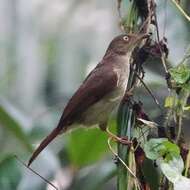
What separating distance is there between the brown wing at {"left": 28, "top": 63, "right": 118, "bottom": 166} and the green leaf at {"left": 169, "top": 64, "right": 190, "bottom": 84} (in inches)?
23.6

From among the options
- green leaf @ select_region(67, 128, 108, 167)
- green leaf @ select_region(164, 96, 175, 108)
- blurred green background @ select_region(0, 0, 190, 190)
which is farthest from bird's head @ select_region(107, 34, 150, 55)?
green leaf @ select_region(67, 128, 108, 167)

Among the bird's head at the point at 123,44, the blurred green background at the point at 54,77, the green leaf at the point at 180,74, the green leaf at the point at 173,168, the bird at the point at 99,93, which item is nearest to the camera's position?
the green leaf at the point at 173,168

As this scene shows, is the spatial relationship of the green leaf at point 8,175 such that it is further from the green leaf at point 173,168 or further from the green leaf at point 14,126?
the green leaf at point 173,168

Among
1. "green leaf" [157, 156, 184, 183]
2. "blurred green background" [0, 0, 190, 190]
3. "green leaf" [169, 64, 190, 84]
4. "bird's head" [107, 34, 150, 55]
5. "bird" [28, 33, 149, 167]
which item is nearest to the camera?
"green leaf" [157, 156, 184, 183]

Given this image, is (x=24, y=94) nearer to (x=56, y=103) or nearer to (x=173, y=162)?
(x=56, y=103)

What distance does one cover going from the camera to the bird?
276 centimetres

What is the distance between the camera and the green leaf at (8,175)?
9.07 feet

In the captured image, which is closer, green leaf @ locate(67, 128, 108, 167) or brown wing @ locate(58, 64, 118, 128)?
brown wing @ locate(58, 64, 118, 128)

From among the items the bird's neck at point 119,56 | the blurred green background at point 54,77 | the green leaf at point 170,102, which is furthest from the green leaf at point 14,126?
the green leaf at point 170,102

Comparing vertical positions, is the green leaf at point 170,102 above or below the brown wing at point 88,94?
above

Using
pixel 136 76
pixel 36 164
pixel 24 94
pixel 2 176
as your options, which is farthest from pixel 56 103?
pixel 136 76

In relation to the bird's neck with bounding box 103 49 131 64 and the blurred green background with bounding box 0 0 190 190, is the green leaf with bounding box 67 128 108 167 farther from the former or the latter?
the bird's neck with bounding box 103 49 131 64

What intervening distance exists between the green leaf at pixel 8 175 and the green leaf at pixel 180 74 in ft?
2.74

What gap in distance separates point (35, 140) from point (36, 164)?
0.25 m
